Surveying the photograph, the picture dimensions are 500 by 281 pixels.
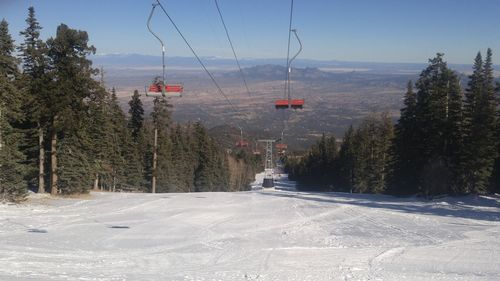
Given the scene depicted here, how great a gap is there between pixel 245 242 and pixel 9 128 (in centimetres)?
1871

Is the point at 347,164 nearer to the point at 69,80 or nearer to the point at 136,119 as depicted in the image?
the point at 136,119

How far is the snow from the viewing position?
36.7ft

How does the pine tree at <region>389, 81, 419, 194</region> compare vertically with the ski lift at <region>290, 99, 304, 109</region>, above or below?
below

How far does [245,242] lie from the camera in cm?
1555

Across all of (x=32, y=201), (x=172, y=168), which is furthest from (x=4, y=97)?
(x=172, y=168)

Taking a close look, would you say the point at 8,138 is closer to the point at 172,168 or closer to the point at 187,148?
the point at 172,168

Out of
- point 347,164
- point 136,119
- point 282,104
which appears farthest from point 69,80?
point 347,164

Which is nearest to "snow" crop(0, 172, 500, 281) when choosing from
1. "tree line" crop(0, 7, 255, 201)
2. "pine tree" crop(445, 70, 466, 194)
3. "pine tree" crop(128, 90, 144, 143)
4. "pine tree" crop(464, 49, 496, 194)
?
"tree line" crop(0, 7, 255, 201)

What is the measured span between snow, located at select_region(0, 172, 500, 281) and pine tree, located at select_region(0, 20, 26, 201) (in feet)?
6.85

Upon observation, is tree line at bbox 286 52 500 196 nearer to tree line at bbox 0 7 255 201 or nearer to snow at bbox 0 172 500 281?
snow at bbox 0 172 500 281

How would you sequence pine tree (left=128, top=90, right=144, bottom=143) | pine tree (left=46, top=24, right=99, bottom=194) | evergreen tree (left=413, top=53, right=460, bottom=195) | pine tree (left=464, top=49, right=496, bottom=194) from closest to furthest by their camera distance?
pine tree (left=46, top=24, right=99, bottom=194) → pine tree (left=464, top=49, right=496, bottom=194) → evergreen tree (left=413, top=53, right=460, bottom=195) → pine tree (left=128, top=90, right=144, bottom=143)

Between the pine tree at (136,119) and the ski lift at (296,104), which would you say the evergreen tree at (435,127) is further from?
the pine tree at (136,119)

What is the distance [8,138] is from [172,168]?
36619 mm

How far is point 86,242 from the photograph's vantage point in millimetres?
14680
